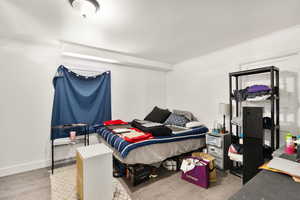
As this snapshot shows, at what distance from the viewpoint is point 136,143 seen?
1988mm

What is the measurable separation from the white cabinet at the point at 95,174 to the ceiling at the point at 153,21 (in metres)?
1.78

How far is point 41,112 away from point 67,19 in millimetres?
1870

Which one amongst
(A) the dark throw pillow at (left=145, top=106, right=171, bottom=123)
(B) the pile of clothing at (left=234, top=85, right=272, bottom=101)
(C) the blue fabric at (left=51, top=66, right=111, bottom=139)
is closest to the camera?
(B) the pile of clothing at (left=234, top=85, right=272, bottom=101)

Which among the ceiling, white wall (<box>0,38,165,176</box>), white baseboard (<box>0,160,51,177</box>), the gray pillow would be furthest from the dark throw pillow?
white baseboard (<box>0,160,51,177</box>)

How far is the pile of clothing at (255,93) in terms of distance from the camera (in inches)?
80.9

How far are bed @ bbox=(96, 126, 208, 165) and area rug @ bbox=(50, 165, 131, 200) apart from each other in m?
0.39

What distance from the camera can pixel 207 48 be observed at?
296 centimetres

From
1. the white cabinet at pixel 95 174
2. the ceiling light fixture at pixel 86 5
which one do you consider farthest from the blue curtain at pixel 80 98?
the ceiling light fixture at pixel 86 5

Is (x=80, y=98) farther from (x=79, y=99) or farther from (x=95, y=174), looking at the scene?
(x=95, y=174)

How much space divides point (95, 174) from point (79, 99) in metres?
1.88

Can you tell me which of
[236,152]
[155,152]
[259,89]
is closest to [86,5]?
[155,152]

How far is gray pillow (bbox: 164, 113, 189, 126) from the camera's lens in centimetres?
323

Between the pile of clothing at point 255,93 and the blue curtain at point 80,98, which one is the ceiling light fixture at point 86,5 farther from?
the pile of clothing at point 255,93

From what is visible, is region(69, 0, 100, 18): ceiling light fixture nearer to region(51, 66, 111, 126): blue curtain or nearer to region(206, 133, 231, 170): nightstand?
region(51, 66, 111, 126): blue curtain
